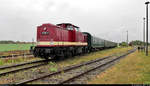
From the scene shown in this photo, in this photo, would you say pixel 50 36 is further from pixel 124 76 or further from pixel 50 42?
pixel 124 76

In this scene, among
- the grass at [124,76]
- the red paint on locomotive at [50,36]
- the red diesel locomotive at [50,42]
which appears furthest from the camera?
the red paint on locomotive at [50,36]

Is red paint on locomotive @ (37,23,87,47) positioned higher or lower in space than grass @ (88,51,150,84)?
higher

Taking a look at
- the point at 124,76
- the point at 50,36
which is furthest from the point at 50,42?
the point at 124,76

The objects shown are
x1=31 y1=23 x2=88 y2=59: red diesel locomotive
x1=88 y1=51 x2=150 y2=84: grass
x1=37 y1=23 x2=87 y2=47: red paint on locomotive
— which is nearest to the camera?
x1=88 y1=51 x2=150 y2=84: grass

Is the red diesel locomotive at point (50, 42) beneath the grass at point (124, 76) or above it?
above

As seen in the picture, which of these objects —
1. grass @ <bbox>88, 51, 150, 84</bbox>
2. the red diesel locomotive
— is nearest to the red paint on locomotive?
the red diesel locomotive

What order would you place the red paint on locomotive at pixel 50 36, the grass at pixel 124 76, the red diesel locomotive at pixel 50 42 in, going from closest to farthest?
the grass at pixel 124 76, the red diesel locomotive at pixel 50 42, the red paint on locomotive at pixel 50 36

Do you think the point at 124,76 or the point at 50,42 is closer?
the point at 124,76

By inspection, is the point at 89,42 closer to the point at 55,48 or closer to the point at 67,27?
the point at 67,27

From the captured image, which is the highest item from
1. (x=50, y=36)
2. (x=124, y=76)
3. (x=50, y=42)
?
(x=50, y=36)

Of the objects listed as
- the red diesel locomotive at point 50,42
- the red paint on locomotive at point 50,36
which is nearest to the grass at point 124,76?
the red diesel locomotive at point 50,42

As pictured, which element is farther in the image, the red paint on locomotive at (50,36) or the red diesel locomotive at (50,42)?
the red paint on locomotive at (50,36)

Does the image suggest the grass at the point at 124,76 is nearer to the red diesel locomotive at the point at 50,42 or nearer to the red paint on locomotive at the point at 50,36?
the red diesel locomotive at the point at 50,42

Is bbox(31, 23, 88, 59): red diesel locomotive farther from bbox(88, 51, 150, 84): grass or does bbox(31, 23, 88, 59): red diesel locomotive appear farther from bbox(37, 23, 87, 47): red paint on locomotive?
bbox(88, 51, 150, 84): grass
